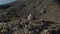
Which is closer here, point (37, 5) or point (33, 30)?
point (33, 30)

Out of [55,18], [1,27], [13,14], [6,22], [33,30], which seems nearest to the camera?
[33,30]

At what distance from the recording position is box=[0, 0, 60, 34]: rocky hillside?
1859 cm

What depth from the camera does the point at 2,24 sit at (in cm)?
2034

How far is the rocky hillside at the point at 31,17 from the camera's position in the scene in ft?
61.0

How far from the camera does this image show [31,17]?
2192 cm

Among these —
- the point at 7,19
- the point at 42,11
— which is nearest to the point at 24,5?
the point at 42,11

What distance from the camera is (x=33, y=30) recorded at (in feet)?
59.7

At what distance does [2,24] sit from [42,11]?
6.46 meters

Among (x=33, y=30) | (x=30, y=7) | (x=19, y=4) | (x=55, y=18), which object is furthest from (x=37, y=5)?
(x=33, y=30)

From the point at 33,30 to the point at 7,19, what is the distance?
492 centimetres

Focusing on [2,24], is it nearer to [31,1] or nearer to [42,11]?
[42,11]

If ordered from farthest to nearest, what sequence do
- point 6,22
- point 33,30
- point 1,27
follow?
point 6,22
point 1,27
point 33,30

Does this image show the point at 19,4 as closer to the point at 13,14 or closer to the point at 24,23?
the point at 13,14

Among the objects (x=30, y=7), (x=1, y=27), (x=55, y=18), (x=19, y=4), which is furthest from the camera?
(x=19, y=4)
